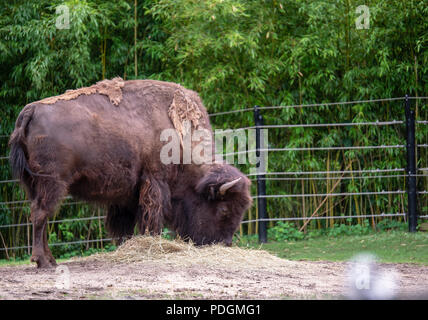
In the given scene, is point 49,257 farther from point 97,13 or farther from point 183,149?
point 97,13

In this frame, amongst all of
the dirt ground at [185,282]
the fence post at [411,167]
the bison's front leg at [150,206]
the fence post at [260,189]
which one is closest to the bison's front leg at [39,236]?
the dirt ground at [185,282]

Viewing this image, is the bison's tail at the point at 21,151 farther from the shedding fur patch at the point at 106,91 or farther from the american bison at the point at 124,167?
the shedding fur patch at the point at 106,91

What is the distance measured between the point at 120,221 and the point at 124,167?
0.91 m

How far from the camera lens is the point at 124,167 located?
22.6ft

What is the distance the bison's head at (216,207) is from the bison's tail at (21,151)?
1960 millimetres

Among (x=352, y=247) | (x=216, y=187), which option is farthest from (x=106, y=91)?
(x=352, y=247)

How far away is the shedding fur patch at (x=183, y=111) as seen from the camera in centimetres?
742

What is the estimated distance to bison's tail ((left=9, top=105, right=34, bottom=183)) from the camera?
6.26m

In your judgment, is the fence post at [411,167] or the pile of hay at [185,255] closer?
the pile of hay at [185,255]

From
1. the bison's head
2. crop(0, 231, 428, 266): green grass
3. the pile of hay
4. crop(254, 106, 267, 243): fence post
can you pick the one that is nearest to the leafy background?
crop(254, 106, 267, 243): fence post

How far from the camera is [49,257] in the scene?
643 centimetres

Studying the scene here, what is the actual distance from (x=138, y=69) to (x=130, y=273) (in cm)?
569

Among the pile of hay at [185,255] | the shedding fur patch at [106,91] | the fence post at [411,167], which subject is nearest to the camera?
the pile of hay at [185,255]

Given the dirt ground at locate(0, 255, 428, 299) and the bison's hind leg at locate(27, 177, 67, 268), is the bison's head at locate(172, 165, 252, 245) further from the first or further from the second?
the bison's hind leg at locate(27, 177, 67, 268)
